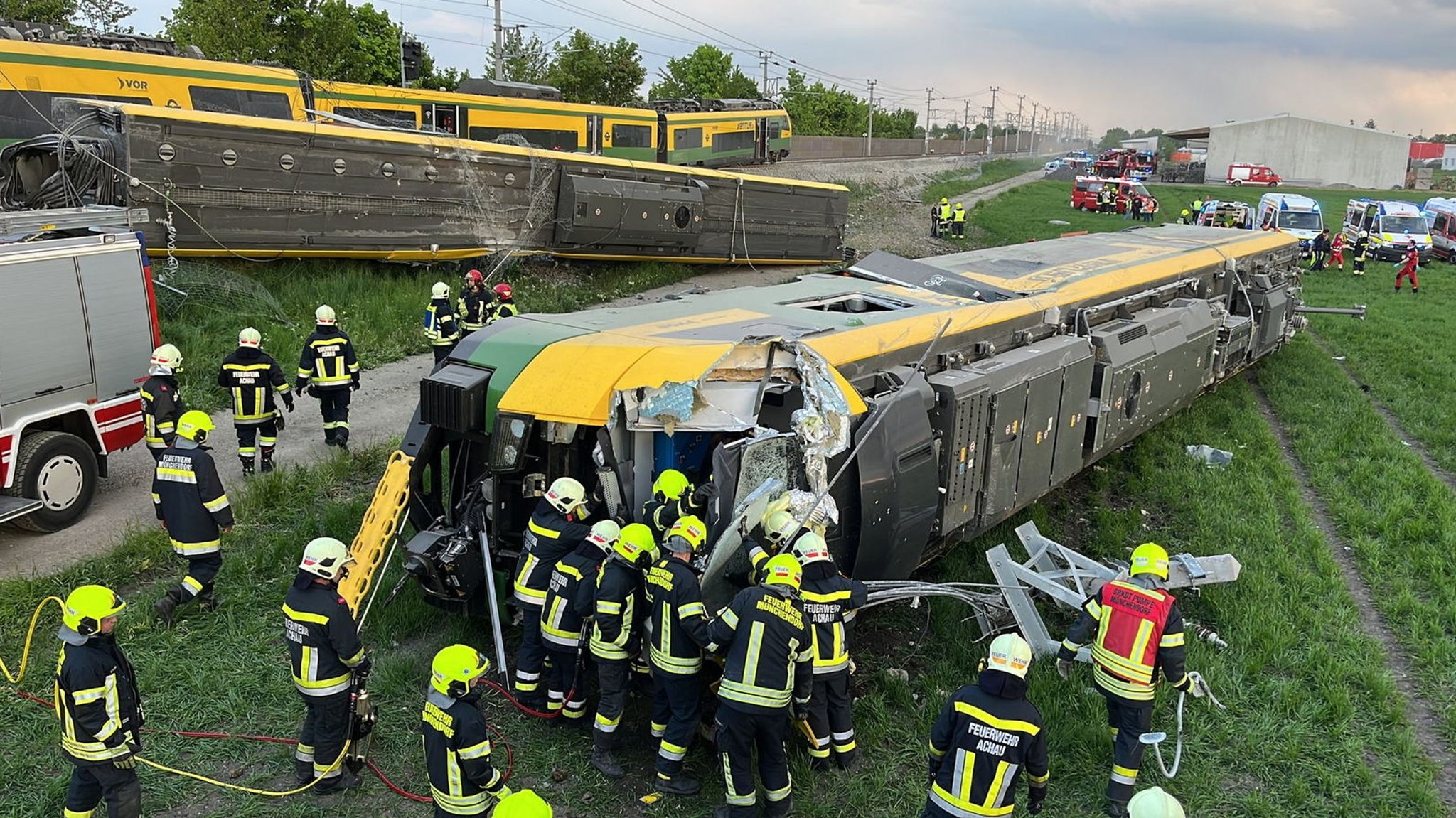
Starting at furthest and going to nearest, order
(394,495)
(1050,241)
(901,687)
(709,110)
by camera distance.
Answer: (709,110) < (1050,241) < (394,495) < (901,687)

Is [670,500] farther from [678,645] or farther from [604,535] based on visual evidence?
[678,645]

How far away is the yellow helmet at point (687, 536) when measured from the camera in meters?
5.19

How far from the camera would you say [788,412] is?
5.97 m

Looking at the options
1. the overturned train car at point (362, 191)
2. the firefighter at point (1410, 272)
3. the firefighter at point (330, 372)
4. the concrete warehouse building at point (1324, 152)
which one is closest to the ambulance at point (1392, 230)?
the firefighter at point (1410, 272)

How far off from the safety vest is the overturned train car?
12.0 m

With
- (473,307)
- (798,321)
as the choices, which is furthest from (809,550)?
(473,307)

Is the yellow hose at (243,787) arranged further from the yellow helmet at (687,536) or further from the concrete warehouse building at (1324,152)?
the concrete warehouse building at (1324,152)

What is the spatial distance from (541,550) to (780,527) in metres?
1.38

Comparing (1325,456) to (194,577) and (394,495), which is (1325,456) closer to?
(394,495)

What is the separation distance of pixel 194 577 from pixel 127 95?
11727mm

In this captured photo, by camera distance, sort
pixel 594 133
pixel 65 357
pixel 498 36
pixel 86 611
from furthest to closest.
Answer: pixel 498 36 < pixel 594 133 < pixel 65 357 < pixel 86 611

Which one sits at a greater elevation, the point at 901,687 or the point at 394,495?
the point at 394,495

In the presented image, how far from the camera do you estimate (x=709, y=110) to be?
31.5 m

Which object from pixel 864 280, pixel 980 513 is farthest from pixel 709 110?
pixel 980 513
